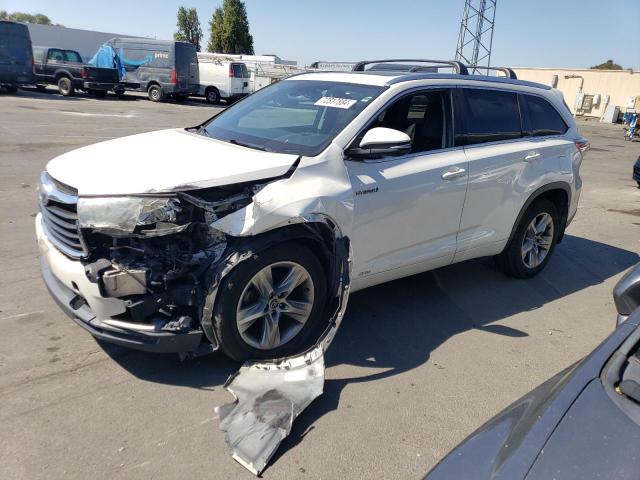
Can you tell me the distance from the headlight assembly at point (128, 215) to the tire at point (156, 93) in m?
22.9

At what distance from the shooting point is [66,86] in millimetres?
23906

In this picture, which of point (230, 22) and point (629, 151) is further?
point (230, 22)

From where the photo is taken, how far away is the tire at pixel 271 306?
310 cm

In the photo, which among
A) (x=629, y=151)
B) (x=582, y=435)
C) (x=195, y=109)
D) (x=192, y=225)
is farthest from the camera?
(x=195, y=109)

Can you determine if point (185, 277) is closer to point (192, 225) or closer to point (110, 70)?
point (192, 225)

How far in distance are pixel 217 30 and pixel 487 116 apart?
196ft

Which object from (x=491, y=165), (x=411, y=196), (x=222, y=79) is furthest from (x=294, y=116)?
(x=222, y=79)

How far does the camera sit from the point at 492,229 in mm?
4758

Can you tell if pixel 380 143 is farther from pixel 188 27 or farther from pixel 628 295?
pixel 188 27

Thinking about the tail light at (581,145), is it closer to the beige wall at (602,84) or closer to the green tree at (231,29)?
the beige wall at (602,84)

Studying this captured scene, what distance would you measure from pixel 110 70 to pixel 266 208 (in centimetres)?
2338

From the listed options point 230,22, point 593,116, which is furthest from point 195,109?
point 230,22

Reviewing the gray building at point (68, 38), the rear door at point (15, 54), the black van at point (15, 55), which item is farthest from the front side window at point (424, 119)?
the gray building at point (68, 38)

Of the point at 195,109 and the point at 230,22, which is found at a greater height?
the point at 230,22
